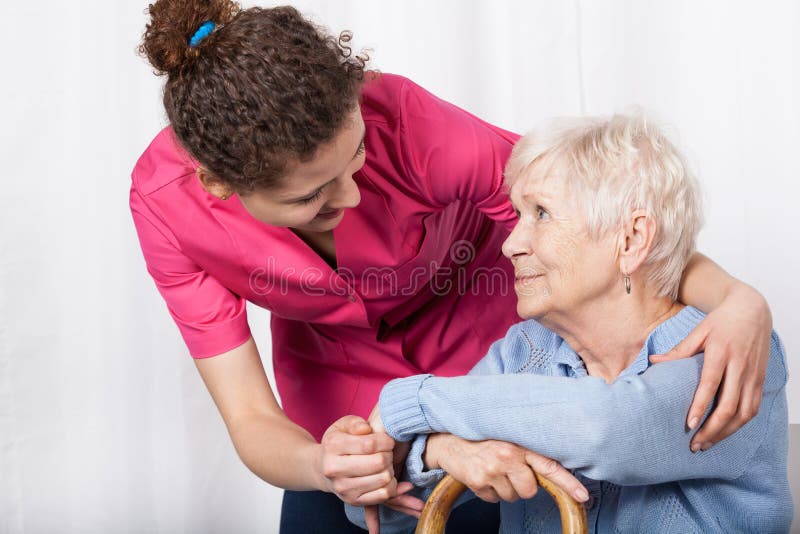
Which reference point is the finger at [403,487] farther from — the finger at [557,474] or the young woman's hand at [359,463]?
the finger at [557,474]

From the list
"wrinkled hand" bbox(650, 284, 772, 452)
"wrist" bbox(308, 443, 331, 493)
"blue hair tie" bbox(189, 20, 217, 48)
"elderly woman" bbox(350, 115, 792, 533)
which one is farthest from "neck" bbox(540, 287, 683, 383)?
"blue hair tie" bbox(189, 20, 217, 48)

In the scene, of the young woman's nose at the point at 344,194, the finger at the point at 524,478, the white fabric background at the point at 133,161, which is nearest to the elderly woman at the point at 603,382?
the finger at the point at 524,478

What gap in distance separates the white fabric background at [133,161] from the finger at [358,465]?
3.70ft

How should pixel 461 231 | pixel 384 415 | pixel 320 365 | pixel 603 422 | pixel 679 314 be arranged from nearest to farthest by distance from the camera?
pixel 603 422
pixel 384 415
pixel 679 314
pixel 461 231
pixel 320 365

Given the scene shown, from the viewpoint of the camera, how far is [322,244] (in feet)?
5.06

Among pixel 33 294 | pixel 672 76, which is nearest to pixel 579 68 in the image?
pixel 672 76

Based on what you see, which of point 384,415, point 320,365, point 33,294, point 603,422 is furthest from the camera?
point 33,294

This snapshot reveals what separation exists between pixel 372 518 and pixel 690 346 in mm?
465

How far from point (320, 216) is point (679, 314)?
0.51 metres

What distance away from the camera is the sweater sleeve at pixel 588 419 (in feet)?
3.39

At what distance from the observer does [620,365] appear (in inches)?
52.6

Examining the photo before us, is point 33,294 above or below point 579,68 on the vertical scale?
below

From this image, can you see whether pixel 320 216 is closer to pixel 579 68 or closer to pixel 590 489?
pixel 590 489

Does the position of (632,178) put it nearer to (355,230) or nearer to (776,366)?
(776,366)
